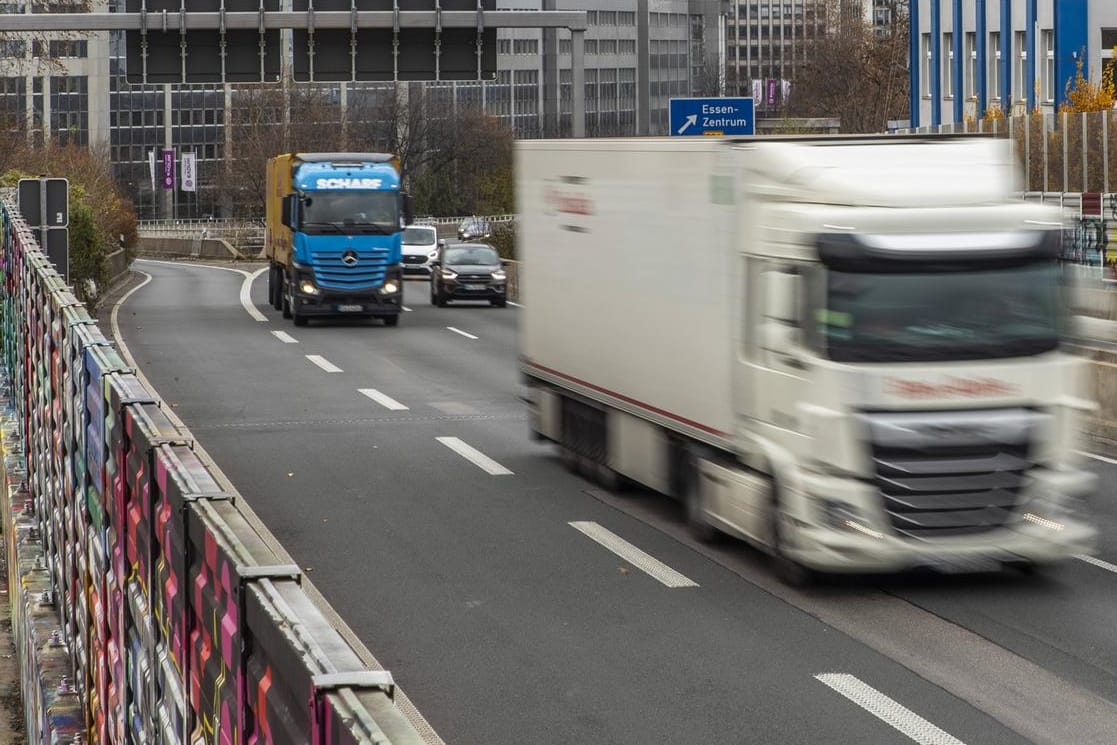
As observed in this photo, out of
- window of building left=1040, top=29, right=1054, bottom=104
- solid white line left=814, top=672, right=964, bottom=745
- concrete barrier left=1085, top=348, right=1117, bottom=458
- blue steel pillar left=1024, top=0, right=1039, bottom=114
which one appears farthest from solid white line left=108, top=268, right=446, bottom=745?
blue steel pillar left=1024, top=0, right=1039, bottom=114

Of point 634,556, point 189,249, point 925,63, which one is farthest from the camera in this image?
point 189,249

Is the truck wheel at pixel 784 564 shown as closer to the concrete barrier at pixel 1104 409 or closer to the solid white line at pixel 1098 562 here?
the solid white line at pixel 1098 562

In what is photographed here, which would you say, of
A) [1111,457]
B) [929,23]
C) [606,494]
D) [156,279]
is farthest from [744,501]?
[929,23]

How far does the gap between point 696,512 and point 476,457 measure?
543cm

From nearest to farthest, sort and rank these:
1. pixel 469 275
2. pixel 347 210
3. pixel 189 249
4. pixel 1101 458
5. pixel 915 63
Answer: pixel 1101 458, pixel 347 210, pixel 469 275, pixel 915 63, pixel 189 249

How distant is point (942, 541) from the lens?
12062mm

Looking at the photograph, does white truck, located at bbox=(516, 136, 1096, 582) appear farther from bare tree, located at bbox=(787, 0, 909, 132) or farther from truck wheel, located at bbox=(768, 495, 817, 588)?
bare tree, located at bbox=(787, 0, 909, 132)

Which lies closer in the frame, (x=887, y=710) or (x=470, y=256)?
(x=887, y=710)

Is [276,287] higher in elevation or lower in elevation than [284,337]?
higher

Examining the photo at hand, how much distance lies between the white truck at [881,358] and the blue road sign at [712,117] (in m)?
16.2

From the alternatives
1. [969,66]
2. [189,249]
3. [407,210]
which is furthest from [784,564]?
[189,249]

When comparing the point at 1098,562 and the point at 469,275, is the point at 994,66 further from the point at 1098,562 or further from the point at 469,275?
the point at 1098,562

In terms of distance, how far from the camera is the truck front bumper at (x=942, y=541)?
12047mm

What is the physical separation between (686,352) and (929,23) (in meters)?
57.9
